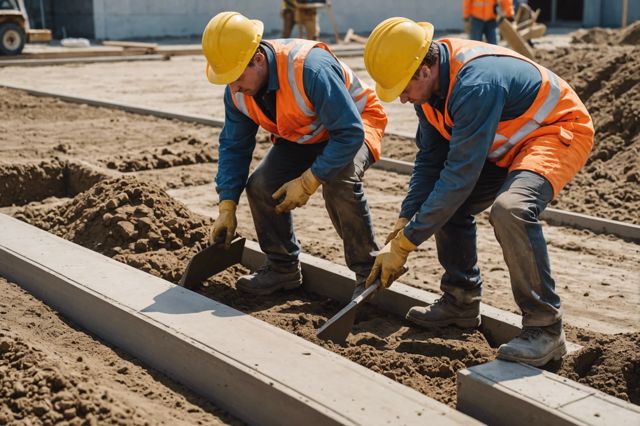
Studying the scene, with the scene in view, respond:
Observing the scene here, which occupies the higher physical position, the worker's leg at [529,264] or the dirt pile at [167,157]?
the worker's leg at [529,264]

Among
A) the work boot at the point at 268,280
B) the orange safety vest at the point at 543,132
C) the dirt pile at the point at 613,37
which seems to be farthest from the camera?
the dirt pile at the point at 613,37

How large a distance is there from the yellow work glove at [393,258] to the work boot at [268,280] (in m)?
1.06

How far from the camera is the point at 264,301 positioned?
17.0 feet

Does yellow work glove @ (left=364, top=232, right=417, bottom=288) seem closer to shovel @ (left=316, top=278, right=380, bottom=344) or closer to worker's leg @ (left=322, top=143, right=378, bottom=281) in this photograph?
shovel @ (left=316, top=278, right=380, bottom=344)

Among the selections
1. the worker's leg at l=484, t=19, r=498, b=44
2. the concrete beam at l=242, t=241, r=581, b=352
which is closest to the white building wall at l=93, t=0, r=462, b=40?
the worker's leg at l=484, t=19, r=498, b=44

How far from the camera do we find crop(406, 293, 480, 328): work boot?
182 inches

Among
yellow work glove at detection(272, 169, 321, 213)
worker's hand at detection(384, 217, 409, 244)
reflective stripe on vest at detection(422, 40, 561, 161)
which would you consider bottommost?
worker's hand at detection(384, 217, 409, 244)

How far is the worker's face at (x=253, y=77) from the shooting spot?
4.64 m

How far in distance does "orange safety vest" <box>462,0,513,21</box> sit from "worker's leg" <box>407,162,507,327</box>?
12010mm

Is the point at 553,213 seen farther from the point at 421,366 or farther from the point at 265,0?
the point at 265,0

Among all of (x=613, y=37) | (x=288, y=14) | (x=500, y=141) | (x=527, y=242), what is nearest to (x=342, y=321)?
(x=527, y=242)

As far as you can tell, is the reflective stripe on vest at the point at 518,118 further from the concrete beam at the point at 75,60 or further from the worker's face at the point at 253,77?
the concrete beam at the point at 75,60

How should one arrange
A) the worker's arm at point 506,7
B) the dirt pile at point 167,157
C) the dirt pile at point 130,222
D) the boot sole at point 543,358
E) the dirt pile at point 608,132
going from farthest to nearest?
the worker's arm at point 506,7 < the dirt pile at point 167,157 < the dirt pile at point 608,132 < the dirt pile at point 130,222 < the boot sole at point 543,358

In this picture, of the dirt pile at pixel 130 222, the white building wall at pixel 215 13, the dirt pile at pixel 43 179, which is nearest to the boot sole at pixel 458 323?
the dirt pile at pixel 130 222
